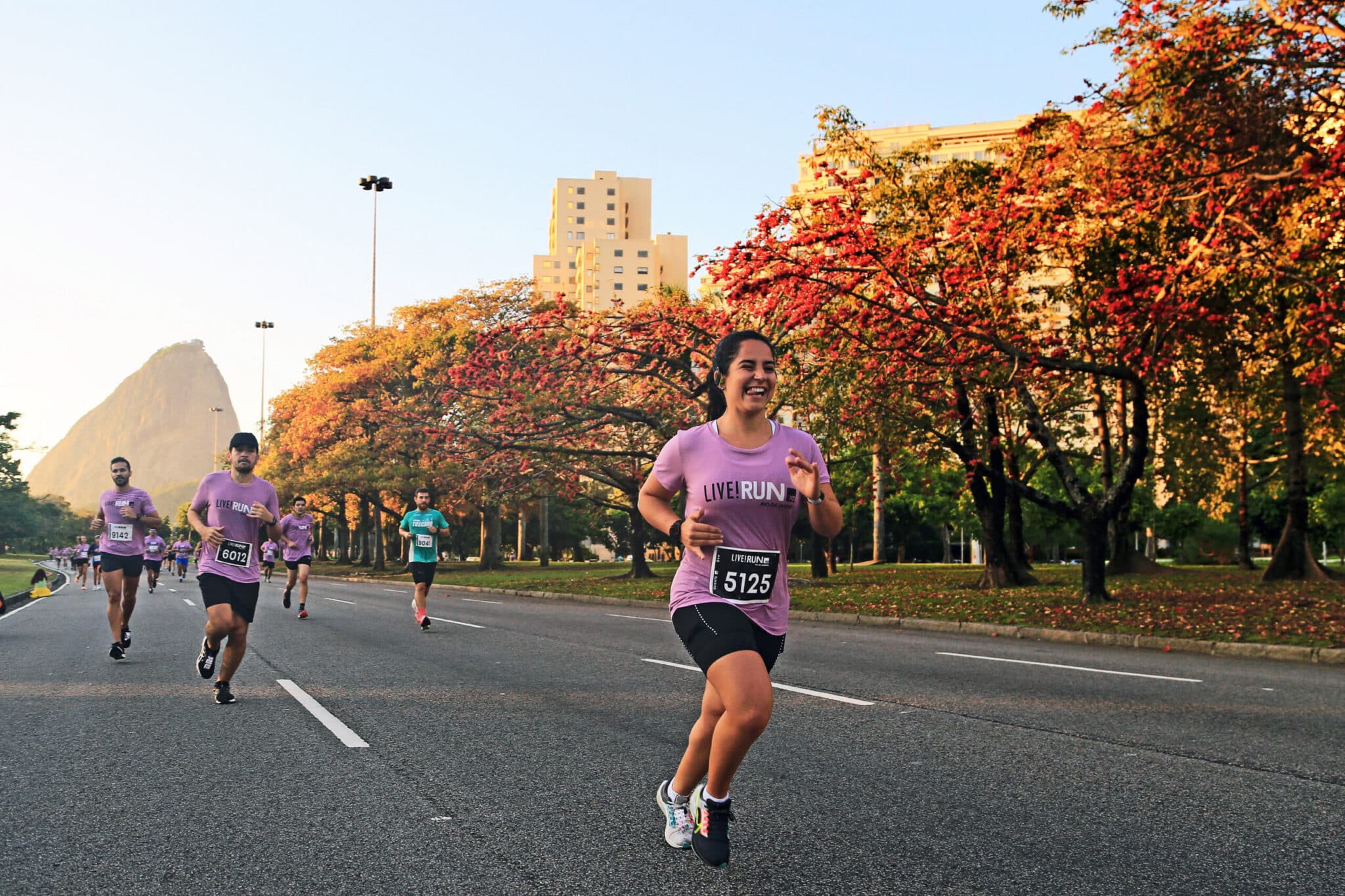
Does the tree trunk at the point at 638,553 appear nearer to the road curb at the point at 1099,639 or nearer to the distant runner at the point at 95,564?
the distant runner at the point at 95,564

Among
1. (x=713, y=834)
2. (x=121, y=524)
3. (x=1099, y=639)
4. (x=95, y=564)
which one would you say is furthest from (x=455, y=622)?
(x=95, y=564)

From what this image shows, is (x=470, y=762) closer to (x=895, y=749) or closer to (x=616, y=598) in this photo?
(x=895, y=749)

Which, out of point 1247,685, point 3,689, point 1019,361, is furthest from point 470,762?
point 1019,361

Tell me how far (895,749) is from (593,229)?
15561cm

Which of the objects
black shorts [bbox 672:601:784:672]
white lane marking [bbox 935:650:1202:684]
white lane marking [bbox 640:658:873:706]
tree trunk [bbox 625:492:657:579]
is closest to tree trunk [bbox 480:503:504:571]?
tree trunk [bbox 625:492:657:579]

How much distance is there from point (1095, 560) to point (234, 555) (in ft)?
52.1

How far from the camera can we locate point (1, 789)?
5.61 metres

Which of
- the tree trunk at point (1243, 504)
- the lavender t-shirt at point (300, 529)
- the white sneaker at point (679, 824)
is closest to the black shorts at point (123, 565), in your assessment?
the lavender t-shirt at point (300, 529)

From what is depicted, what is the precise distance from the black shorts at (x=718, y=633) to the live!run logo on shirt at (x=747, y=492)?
391mm

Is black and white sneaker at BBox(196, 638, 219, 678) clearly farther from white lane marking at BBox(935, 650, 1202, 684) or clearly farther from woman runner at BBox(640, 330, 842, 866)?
white lane marking at BBox(935, 650, 1202, 684)

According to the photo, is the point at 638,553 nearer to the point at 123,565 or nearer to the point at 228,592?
the point at 123,565

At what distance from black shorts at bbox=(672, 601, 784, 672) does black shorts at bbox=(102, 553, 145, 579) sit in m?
9.06

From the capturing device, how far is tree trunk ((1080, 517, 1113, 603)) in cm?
1970

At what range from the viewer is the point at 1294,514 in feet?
80.9
